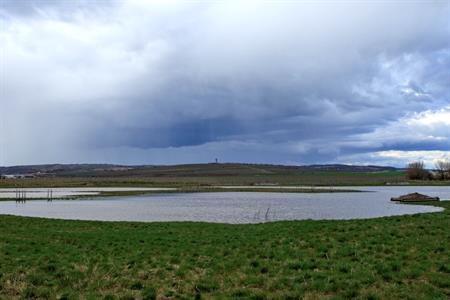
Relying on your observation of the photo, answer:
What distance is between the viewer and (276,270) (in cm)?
1184

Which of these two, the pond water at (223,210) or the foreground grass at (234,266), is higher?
the foreground grass at (234,266)

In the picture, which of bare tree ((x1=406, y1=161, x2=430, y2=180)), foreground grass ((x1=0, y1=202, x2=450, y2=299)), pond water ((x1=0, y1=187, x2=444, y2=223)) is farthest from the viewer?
bare tree ((x1=406, y1=161, x2=430, y2=180))

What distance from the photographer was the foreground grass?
A: 32.1 feet

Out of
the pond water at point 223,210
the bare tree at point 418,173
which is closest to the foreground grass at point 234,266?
the pond water at point 223,210

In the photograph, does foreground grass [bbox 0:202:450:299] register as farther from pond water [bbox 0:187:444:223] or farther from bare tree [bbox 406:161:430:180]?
bare tree [bbox 406:161:430:180]

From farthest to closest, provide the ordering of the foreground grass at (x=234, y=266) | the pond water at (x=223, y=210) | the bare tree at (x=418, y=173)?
1. the bare tree at (x=418, y=173)
2. the pond water at (x=223, y=210)
3. the foreground grass at (x=234, y=266)

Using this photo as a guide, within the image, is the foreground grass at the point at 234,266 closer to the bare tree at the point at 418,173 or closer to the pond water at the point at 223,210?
the pond water at the point at 223,210

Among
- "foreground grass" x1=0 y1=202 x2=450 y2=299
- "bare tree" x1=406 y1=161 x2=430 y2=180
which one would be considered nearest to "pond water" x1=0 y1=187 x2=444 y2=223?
"foreground grass" x1=0 y1=202 x2=450 y2=299

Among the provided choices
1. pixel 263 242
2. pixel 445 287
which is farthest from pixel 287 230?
pixel 445 287

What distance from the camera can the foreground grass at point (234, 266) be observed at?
9781 mm

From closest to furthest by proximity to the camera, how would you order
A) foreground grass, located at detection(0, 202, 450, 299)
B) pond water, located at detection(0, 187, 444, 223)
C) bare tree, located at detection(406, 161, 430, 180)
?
foreground grass, located at detection(0, 202, 450, 299), pond water, located at detection(0, 187, 444, 223), bare tree, located at detection(406, 161, 430, 180)

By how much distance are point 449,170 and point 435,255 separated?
179 m

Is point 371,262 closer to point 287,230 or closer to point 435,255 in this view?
point 435,255

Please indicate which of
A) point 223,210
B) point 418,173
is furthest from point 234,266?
point 418,173
